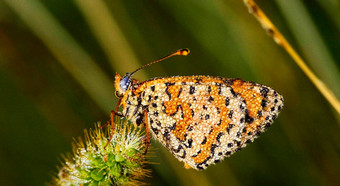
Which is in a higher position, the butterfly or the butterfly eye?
the butterfly eye

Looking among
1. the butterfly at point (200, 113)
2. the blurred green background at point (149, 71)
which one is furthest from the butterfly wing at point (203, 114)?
the blurred green background at point (149, 71)

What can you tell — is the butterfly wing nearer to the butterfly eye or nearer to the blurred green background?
the butterfly eye

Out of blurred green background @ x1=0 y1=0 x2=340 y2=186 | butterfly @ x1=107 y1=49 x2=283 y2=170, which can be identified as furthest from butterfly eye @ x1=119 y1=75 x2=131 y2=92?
blurred green background @ x1=0 y1=0 x2=340 y2=186

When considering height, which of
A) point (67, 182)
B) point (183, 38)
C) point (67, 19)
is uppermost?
point (67, 19)

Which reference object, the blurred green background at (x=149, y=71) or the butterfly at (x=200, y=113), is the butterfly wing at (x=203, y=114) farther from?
the blurred green background at (x=149, y=71)

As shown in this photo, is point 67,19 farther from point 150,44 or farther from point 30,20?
point 150,44

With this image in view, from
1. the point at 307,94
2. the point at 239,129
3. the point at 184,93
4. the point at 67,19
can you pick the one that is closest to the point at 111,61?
the point at 67,19

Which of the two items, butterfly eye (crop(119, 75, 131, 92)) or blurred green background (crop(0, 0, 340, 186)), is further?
blurred green background (crop(0, 0, 340, 186))
